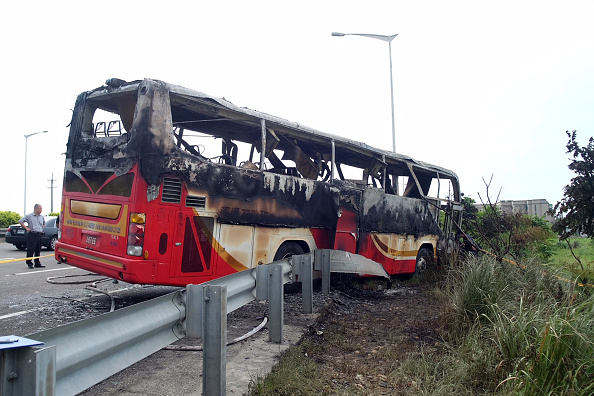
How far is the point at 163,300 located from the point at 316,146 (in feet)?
19.8

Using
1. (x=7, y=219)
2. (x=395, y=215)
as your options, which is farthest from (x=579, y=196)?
(x=7, y=219)

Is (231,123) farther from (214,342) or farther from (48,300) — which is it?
(214,342)

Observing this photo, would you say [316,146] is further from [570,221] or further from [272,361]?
[272,361]

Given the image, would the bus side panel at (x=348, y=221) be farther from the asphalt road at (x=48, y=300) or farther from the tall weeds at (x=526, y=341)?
the asphalt road at (x=48, y=300)

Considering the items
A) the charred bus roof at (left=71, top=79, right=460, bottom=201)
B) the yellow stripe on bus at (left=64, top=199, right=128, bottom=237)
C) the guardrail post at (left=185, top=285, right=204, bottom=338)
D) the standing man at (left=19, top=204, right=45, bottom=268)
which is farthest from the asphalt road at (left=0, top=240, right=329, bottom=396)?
the charred bus roof at (left=71, top=79, right=460, bottom=201)

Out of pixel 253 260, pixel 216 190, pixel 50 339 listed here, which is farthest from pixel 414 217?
pixel 50 339

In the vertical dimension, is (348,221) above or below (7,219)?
above

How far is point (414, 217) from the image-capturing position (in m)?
10.7

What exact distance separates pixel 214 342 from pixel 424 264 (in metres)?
8.74

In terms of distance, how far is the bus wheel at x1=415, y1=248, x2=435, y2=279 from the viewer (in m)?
10.7

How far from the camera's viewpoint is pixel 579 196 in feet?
25.1

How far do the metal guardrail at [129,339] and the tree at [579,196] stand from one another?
18.6 feet

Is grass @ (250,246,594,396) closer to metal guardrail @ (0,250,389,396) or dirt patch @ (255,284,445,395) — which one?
dirt patch @ (255,284,445,395)

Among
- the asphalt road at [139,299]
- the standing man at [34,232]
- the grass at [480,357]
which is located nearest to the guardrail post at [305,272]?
the asphalt road at [139,299]
